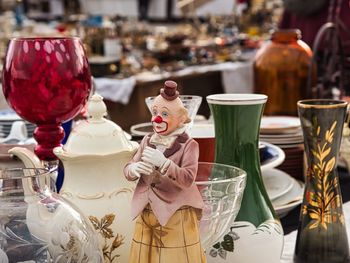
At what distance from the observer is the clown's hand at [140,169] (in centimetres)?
42

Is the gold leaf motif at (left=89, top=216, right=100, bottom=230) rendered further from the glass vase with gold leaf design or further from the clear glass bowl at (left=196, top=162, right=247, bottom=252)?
the glass vase with gold leaf design

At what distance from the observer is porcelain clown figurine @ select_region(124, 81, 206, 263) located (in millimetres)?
418

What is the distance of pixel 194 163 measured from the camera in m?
0.42

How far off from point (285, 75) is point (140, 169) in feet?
2.63

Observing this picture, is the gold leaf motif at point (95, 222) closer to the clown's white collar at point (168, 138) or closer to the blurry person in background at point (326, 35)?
the clown's white collar at point (168, 138)

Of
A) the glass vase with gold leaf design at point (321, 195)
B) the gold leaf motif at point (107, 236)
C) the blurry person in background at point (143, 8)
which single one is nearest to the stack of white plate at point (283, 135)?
the glass vase with gold leaf design at point (321, 195)

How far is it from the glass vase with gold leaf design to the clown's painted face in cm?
15

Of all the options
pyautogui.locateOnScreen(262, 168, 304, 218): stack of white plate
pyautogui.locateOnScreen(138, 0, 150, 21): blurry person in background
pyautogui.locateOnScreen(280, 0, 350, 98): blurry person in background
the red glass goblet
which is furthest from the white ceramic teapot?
pyautogui.locateOnScreen(138, 0, 150, 21): blurry person in background

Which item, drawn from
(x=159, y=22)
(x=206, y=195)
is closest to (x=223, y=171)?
(x=206, y=195)

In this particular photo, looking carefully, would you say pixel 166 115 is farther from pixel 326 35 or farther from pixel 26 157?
pixel 326 35

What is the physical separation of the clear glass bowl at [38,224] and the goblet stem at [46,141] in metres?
0.20

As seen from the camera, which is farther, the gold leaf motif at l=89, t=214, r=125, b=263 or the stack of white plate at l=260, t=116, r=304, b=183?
the stack of white plate at l=260, t=116, r=304, b=183

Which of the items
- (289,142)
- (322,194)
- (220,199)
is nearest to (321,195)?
(322,194)

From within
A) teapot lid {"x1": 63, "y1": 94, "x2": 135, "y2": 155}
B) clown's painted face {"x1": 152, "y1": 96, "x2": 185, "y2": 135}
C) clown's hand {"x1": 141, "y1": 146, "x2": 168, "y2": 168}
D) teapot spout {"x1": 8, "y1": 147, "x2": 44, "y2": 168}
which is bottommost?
teapot spout {"x1": 8, "y1": 147, "x2": 44, "y2": 168}
